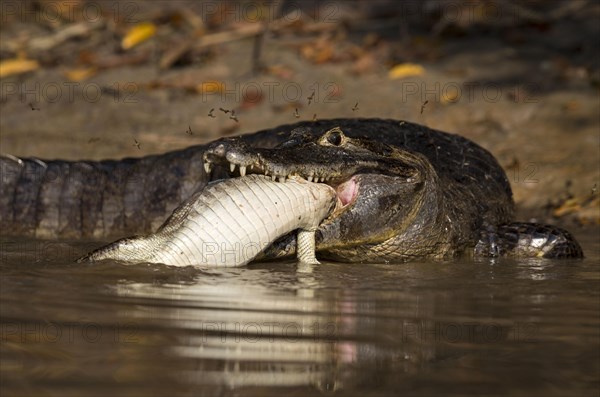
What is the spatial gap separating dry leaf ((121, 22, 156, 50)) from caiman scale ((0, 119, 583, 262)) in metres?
3.96

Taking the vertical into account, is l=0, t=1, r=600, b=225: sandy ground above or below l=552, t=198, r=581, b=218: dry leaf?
above

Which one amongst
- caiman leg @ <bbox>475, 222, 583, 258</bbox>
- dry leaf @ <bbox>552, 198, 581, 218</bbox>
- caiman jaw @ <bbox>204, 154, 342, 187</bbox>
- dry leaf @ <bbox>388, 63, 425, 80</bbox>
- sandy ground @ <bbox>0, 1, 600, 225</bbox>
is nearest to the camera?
caiman jaw @ <bbox>204, 154, 342, 187</bbox>

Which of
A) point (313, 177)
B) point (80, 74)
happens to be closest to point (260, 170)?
point (313, 177)

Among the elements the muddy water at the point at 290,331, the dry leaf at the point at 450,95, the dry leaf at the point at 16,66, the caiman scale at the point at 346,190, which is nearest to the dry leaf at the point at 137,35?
the dry leaf at the point at 16,66

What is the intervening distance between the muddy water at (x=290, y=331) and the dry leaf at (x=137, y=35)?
253 inches

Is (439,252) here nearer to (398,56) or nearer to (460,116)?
(460,116)

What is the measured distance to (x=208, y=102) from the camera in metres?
9.85

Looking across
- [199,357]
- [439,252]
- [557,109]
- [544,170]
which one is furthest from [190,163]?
[199,357]

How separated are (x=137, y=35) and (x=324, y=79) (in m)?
2.28

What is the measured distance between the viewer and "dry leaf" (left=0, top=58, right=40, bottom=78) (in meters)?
10.6

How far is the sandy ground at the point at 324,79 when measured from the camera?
8680 millimetres

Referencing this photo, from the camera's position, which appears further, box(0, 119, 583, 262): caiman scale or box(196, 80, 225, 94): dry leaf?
box(196, 80, 225, 94): dry leaf

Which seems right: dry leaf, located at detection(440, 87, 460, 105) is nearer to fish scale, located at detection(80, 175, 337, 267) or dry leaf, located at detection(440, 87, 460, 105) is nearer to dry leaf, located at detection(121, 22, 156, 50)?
dry leaf, located at detection(121, 22, 156, 50)

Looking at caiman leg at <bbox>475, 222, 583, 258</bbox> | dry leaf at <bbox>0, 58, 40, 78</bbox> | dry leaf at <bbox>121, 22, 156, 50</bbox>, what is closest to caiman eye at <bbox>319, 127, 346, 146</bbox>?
caiman leg at <bbox>475, 222, 583, 258</bbox>
